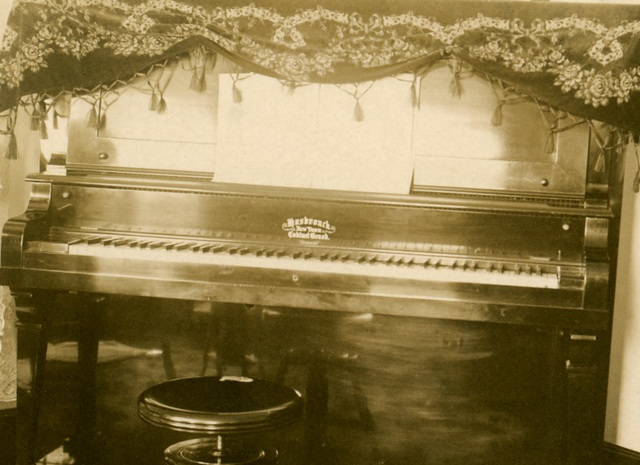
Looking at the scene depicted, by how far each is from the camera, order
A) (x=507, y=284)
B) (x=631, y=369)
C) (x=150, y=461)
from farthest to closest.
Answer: (x=631, y=369) → (x=150, y=461) → (x=507, y=284)

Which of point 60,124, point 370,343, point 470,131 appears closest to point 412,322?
point 370,343

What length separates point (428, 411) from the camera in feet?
9.64

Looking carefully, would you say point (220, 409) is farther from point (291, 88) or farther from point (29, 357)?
point (291, 88)

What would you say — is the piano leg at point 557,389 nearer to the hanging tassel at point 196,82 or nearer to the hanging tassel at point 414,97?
the hanging tassel at point 414,97

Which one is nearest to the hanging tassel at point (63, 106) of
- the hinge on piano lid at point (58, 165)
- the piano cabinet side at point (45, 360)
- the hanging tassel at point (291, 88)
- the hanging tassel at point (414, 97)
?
the hinge on piano lid at point (58, 165)

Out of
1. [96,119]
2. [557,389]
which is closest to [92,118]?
[96,119]

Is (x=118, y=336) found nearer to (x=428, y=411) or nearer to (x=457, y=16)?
(x=428, y=411)

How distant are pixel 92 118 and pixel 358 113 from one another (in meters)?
1.00

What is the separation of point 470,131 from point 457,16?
1.34 ft

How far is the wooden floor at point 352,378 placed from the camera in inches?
112

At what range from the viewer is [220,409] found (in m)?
2.35

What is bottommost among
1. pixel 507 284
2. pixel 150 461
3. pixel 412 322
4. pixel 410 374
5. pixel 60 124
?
pixel 150 461

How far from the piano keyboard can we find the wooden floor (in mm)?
308

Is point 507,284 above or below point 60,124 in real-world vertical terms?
below
